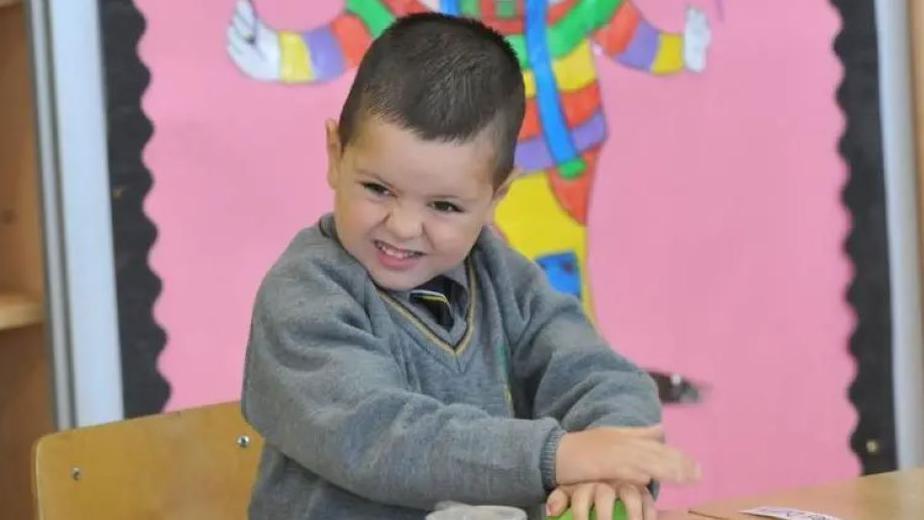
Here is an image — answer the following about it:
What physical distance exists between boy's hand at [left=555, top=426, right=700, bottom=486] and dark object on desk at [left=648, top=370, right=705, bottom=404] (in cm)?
127

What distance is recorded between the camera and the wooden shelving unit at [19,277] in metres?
1.87

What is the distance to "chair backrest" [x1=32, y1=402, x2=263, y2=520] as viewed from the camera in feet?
4.51

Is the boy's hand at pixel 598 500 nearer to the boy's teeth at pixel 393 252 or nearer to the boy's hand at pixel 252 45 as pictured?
the boy's teeth at pixel 393 252

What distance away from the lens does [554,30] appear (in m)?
2.18

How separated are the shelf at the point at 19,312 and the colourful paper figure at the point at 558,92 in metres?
0.53

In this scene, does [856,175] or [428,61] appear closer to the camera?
[428,61]

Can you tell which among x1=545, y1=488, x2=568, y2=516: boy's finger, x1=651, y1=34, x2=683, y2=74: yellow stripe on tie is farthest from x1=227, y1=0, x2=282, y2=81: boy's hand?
x1=545, y1=488, x2=568, y2=516: boy's finger

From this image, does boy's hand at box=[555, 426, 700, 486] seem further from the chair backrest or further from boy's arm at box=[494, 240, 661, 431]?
the chair backrest

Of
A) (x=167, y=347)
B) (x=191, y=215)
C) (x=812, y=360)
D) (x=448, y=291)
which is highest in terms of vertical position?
(x=448, y=291)

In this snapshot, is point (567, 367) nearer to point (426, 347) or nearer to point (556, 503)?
point (426, 347)

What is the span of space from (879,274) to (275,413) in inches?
61.0

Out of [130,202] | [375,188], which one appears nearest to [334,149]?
[375,188]

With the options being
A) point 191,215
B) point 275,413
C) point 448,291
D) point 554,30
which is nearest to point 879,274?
point 554,30

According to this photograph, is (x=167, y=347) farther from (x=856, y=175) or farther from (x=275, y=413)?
(x=856, y=175)
